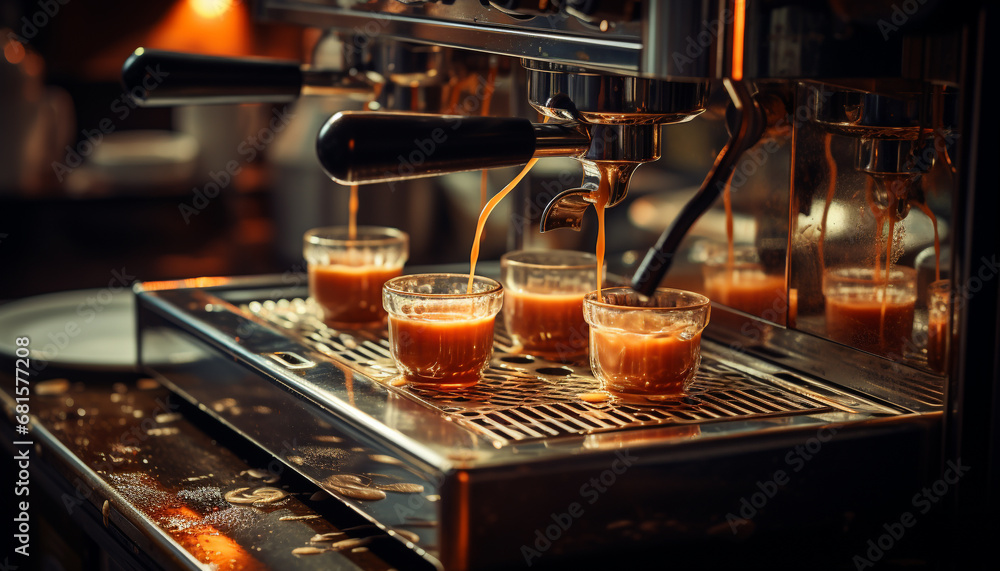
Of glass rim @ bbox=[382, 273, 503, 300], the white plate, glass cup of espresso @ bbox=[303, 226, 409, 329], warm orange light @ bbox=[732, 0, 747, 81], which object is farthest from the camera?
the white plate

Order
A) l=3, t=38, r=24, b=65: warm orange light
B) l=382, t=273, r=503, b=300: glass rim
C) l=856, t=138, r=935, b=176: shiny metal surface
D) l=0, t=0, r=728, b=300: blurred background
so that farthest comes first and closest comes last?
1. l=3, t=38, r=24, b=65: warm orange light
2. l=0, t=0, r=728, b=300: blurred background
3. l=382, t=273, r=503, b=300: glass rim
4. l=856, t=138, r=935, b=176: shiny metal surface

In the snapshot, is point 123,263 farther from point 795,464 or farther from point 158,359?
point 795,464

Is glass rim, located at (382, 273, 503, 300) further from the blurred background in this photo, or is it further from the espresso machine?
the blurred background

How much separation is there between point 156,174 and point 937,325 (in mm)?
2956

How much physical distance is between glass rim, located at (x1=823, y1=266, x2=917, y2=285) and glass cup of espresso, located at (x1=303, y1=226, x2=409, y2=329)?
474mm

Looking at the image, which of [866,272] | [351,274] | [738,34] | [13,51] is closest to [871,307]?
[866,272]

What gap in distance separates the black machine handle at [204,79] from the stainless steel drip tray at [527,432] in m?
0.24

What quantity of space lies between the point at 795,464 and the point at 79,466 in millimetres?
623

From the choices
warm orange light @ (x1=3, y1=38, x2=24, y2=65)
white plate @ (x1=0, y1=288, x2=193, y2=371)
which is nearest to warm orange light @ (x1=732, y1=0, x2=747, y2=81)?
white plate @ (x1=0, y1=288, x2=193, y2=371)

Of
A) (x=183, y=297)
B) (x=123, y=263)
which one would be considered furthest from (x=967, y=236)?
(x=123, y=263)

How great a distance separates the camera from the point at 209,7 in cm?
351

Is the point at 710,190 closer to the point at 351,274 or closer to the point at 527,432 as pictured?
the point at 527,432

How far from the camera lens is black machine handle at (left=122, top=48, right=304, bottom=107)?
1.04 meters

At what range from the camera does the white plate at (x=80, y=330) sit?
1.25 meters
